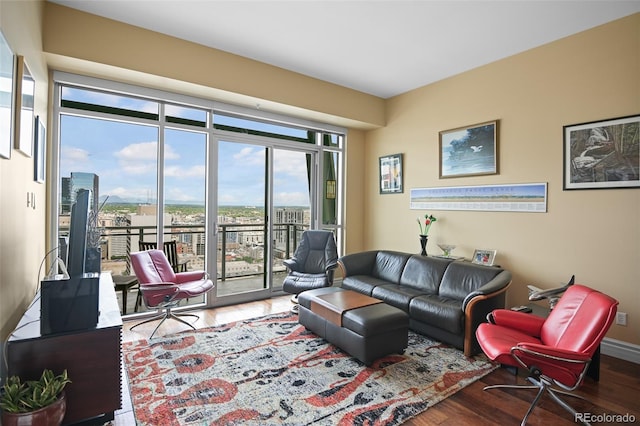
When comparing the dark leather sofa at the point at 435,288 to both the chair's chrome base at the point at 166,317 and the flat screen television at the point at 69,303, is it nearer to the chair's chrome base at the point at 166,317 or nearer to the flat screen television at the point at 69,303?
the chair's chrome base at the point at 166,317

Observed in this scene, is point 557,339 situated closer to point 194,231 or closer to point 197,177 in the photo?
point 194,231

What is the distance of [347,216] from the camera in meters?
5.88

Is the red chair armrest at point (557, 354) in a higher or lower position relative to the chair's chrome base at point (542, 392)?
higher

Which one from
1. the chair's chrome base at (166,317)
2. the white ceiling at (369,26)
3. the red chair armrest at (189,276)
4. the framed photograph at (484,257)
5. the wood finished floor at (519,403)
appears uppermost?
the white ceiling at (369,26)

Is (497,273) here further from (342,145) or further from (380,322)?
(342,145)

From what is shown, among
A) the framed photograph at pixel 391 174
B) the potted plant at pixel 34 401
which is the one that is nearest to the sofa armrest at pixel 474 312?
the framed photograph at pixel 391 174

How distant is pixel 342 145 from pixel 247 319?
341cm

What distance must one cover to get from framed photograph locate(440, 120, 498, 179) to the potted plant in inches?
180

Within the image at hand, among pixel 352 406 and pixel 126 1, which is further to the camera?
pixel 126 1

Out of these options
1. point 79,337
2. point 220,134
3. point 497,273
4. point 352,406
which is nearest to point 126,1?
point 220,134

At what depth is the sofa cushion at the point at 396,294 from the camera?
3.66 meters

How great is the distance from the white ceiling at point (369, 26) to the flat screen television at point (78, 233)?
2.08 metres

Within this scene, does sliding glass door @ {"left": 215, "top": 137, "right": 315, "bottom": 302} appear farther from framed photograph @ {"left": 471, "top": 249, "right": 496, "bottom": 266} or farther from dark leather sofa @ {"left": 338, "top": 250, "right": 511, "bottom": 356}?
framed photograph @ {"left": 471, "top": 249, "right": 496, "bottom": 266}

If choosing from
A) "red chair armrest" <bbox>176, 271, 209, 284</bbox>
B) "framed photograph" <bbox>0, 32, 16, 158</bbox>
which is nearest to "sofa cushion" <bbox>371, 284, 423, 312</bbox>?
"red chair armrest" <bbox>176, 271, 209, 284</bbox>
